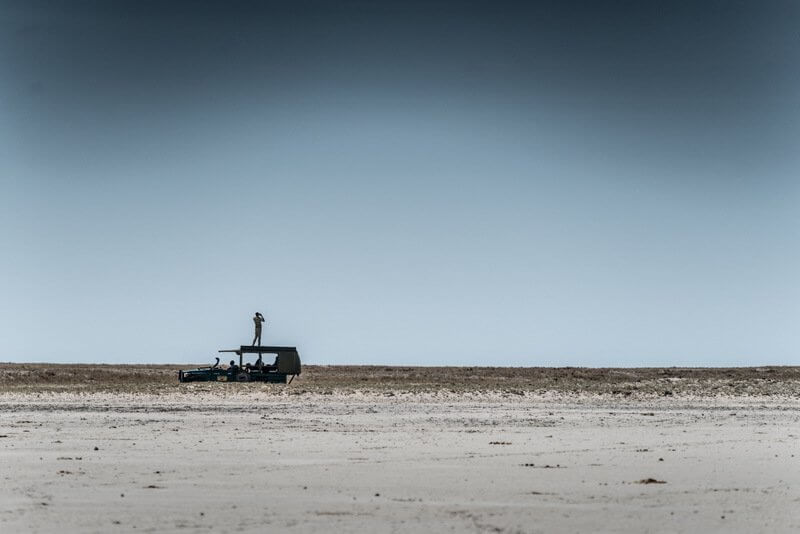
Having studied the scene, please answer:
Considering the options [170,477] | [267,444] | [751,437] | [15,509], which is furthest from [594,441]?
[15,509]

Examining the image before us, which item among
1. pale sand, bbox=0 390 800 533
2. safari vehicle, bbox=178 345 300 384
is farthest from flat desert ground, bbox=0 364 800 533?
safari vehicle, bbox=178 345 300 384

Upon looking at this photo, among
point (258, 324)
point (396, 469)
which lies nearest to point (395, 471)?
point (396, 469)

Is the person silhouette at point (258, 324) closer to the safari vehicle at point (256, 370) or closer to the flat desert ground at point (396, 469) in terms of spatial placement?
the safari vehicle at point (256, 370)

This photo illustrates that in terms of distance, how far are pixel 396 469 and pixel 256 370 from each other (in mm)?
28276

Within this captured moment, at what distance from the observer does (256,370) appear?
43.8m

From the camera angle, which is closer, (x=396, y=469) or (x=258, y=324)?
(x=396, y=469)

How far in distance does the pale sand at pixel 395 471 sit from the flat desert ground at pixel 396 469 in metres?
0.05

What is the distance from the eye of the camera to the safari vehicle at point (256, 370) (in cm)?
4350

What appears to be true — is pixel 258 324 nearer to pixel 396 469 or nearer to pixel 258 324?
pixel 258 324

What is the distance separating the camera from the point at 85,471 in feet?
52.0

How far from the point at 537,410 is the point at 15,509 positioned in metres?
22.6

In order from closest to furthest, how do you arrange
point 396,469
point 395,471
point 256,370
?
1. point 395,471
2. point 396,469
3. point 256,370

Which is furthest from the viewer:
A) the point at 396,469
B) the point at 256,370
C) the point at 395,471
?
the point at 256,370

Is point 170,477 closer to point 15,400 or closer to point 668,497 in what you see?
point 668,497
